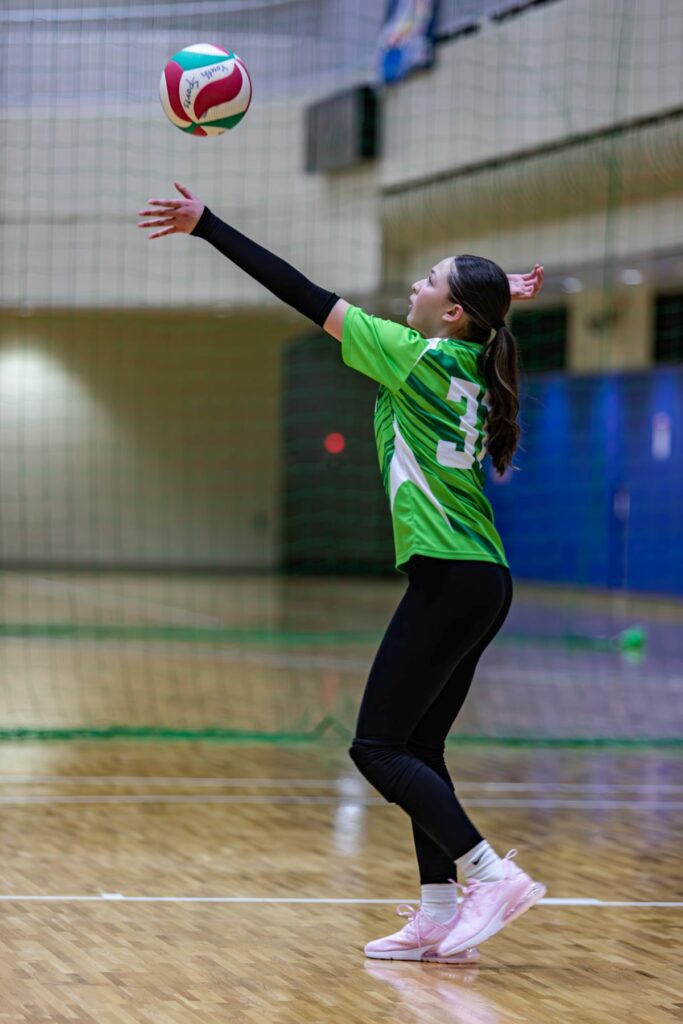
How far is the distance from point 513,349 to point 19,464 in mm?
19030

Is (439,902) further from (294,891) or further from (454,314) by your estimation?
(454,314)

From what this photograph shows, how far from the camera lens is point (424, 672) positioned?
337 centimetres

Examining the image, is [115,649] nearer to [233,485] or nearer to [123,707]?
[123,707]

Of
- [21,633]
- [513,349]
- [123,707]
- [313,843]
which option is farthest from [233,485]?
[513,349]

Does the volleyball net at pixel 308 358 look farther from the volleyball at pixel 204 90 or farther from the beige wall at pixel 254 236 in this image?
the volleyball at pixel 204 90

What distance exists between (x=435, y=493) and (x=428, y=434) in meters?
0.13

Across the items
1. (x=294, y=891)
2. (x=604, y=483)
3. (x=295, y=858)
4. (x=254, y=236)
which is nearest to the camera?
(x=294, y=891)

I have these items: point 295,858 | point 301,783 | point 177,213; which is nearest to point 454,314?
point 177,213

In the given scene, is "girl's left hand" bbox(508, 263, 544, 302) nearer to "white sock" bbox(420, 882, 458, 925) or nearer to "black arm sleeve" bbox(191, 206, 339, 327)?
"black arm sleeve" bbox(191, 206, 339, 327)

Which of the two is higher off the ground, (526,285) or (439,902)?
(526,285)

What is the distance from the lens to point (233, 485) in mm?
23781

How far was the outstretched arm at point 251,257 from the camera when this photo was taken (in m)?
3.38

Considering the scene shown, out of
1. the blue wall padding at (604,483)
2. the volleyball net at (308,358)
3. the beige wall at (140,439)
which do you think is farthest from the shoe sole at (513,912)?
the beige wall at (140,439)

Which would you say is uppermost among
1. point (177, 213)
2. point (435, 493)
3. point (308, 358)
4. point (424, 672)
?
point (308, 358)
